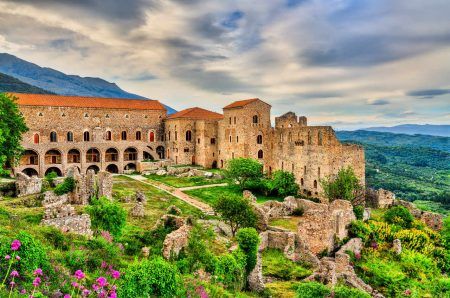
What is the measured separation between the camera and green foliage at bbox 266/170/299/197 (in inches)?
1592

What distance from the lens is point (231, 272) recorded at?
12.9 meters

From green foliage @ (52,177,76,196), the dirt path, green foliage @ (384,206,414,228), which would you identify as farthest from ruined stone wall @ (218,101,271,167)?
green foliage @ (52,177,76,196)

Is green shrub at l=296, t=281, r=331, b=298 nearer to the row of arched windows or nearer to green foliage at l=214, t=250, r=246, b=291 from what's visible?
green foliage at l=214, t=250, r=246, b=291

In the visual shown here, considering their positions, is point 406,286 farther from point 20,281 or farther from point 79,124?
point 79,124

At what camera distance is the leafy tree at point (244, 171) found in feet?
141

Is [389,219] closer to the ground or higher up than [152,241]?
closer to the ground

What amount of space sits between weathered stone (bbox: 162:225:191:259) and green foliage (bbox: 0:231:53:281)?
5459 mm

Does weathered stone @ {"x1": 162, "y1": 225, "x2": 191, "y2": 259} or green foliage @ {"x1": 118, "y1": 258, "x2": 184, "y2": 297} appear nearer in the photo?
green foliage @ {"x1": 118, "y1": 258, "x2": 184, "y2": 297}

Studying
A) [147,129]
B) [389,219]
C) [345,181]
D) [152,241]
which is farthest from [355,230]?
[147,129]

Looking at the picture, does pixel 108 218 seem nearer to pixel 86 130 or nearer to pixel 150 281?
pixel 150 281

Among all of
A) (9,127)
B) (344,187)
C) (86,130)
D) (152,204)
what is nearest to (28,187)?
(9,127)

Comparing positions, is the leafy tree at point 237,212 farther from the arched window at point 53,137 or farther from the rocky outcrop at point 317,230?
the arched window at point 53,137

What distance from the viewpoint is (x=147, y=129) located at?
208 ft

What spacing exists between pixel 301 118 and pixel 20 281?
161ft
